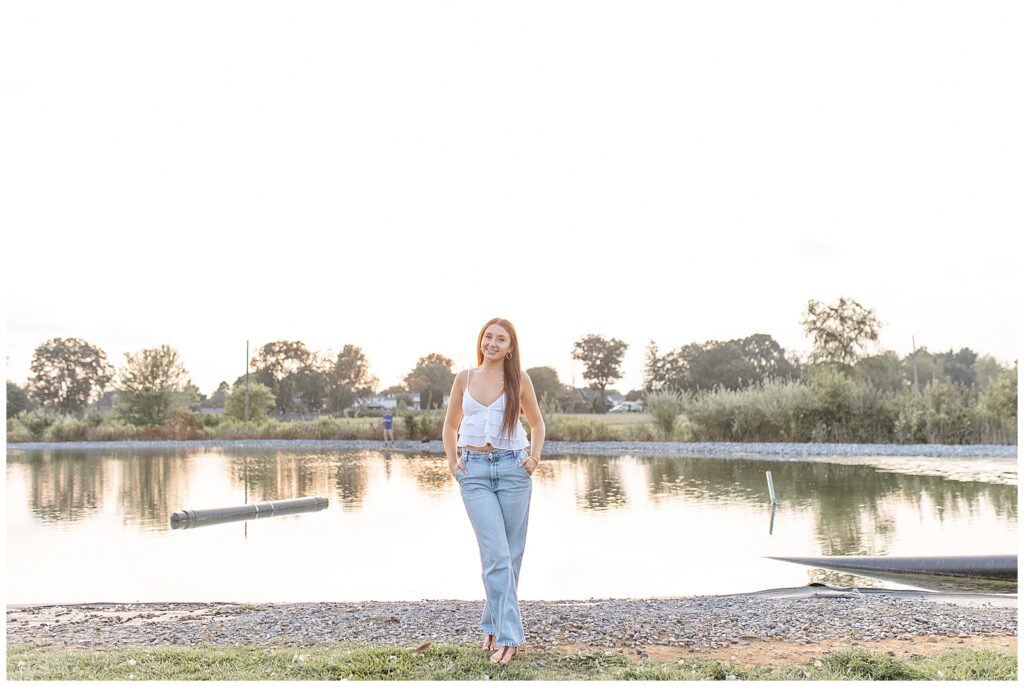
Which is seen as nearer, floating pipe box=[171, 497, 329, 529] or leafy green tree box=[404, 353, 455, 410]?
floating pipe box=[171, 497, 329, 529]

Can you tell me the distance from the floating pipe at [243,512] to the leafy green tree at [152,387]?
23.4m

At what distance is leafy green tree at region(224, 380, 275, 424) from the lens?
35219 millimetres

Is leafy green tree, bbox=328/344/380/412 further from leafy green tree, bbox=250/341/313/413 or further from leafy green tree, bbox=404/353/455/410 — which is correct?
leafy green tree, bbox=404/353/455/410

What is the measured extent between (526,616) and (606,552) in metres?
3.65

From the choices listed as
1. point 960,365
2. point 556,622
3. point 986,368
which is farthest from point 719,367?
point 556,622

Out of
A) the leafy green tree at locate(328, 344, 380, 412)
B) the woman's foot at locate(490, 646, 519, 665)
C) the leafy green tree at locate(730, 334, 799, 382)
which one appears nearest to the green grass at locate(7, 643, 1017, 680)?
the woman's foot at locate(490, 646, 519, 665)

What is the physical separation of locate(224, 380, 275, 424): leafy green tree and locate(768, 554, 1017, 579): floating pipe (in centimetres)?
2993

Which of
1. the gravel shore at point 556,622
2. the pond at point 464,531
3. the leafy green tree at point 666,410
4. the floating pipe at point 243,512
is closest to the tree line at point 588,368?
the leafy green tree at point 666,410

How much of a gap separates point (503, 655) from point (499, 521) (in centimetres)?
58

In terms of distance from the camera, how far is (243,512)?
459 inches

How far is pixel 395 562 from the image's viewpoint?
8305 mm

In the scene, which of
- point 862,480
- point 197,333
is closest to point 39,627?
point 862,480

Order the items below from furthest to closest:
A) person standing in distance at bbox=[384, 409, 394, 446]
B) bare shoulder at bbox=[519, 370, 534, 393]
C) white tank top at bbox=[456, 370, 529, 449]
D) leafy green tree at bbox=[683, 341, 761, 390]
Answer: leafy green tree at bbox=[683, 341, 761, 390]
person standing in distance at bbox=[384, 409, 394, 446]
bare shoulder at bbox=[519, 370, 534, 393]
white tank top at bbox=[456, 370, 529, 449]

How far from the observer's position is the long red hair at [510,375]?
408 cm
